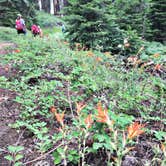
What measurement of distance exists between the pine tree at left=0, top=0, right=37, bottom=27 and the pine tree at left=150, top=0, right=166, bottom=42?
10270 mm

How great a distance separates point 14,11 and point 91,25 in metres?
11.5

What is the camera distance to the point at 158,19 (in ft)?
46.2

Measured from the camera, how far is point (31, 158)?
2973mm

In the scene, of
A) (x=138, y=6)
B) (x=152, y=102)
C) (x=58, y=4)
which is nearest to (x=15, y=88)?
(x=152, y=102)

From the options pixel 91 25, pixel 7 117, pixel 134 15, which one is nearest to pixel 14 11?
pixel 134 15

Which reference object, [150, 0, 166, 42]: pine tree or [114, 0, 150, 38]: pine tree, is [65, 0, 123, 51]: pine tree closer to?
[114, 0, 150, 38]: pine tree

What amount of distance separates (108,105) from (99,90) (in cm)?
75

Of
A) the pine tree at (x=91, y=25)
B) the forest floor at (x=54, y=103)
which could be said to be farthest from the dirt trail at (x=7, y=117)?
the pine tree at (x=91, y=25)

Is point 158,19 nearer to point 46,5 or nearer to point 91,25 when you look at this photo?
point 91,25

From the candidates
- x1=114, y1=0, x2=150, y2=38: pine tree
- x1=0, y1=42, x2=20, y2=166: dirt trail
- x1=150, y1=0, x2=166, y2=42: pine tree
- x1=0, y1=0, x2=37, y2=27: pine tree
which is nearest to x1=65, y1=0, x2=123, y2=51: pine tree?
x1=114, y1=0, x2=150, y2=38: pine tree

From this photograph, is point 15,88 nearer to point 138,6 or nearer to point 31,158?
point 31,158

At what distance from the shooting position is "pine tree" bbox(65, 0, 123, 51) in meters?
10.3

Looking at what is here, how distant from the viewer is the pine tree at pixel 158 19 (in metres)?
14.0

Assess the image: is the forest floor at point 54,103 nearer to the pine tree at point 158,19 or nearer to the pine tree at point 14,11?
the pine tree at point 158,19
